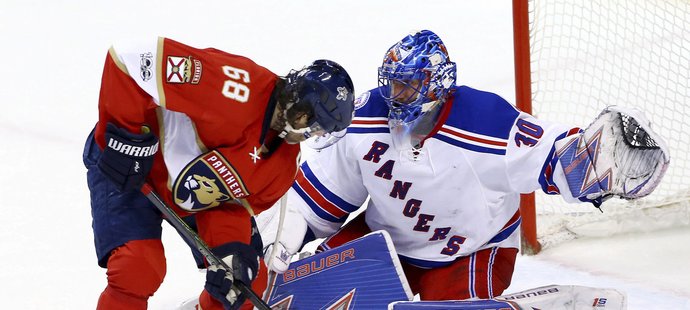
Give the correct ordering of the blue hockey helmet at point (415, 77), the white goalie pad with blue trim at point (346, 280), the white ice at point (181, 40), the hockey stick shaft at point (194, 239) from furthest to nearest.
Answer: the white ice at point (181, 40) < the white goalie pad with blue trim at point (346, 280) < the blue hockey helmet at point (415, 77) < the hockey stick shaft at point (194, 239)

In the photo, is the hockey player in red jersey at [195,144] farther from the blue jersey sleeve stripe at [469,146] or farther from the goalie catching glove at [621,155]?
the goalie catching glove at [621,155]

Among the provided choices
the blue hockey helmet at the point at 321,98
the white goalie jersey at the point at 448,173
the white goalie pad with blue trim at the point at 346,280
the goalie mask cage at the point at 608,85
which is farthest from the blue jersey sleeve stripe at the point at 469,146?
the goalie mask cage at the point at 608,85

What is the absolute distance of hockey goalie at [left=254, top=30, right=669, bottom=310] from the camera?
108 inches

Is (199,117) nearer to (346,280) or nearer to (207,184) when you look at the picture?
(207,184)

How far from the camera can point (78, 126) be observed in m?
4.70

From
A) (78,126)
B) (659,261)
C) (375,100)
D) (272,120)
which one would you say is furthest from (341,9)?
(272,120)

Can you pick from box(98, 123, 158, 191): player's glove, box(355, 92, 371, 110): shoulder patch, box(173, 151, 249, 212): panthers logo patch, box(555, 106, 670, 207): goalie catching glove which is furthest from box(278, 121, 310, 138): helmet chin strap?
box(555, 106, 670, 207): goalie catching glove

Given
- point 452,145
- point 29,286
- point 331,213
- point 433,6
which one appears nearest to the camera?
point 452,145

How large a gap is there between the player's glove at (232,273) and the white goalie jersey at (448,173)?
1.34 ft

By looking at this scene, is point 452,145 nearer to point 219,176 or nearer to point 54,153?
point 219,176

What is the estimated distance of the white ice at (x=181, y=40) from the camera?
11.8 ft

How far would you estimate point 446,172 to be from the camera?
2932 millimetres

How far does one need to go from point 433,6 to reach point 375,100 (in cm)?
288

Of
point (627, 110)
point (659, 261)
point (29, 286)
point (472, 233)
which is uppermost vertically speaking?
point (627, 110)
